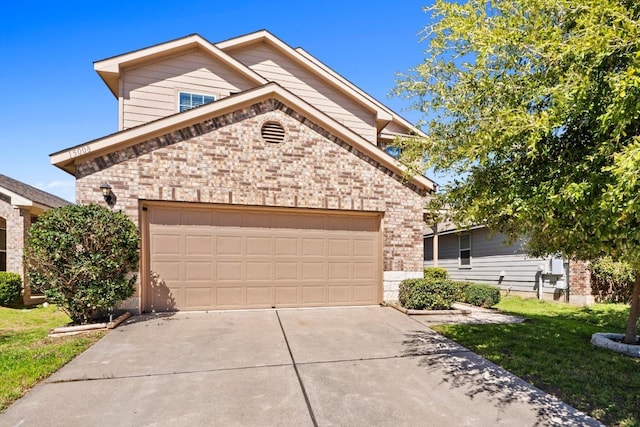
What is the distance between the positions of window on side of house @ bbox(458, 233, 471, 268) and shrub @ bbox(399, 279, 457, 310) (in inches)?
332

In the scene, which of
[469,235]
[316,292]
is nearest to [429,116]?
[316,292]

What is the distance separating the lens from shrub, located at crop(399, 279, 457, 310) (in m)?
8.95

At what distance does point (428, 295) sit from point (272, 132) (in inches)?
232

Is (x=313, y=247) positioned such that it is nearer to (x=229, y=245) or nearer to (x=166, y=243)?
(x=229, y=245)

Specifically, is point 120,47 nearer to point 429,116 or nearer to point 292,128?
point 292,128

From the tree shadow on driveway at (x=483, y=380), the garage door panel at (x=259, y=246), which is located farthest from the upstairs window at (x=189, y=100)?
the tree shadow on driveway at (x=483, y=380)

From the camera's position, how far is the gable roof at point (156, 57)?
417 inches

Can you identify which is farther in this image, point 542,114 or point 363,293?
point 363,293

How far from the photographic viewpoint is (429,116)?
5820 millimetres

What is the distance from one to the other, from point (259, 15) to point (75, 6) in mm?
5547

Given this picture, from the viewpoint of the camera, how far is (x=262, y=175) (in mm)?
9047

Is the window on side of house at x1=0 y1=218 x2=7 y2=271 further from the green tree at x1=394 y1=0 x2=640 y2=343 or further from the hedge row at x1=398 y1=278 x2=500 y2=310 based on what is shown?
the green tree at x1=394 y1=0 x2=640 y2=343

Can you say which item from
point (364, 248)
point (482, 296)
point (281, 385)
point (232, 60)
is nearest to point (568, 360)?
point (281, 385)

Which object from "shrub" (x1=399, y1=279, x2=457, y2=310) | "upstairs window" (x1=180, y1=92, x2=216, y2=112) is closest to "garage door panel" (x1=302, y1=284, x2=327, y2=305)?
"shrub" (x1=399, y1=279, x2=457, y2=310)
